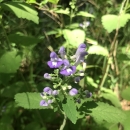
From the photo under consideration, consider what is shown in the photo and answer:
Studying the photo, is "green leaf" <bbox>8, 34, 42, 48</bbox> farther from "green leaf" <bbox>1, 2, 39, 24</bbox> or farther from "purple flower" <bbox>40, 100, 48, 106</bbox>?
"purple flower" <bbox>40, 100, 48, 106</bbox>

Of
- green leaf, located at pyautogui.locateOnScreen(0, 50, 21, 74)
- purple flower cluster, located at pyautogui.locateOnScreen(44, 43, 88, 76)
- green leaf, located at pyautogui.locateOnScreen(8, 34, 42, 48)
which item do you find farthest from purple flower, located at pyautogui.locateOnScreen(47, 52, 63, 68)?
green leaf, located at pyautogui.locateOnScreen(8, 34, 42, 48)

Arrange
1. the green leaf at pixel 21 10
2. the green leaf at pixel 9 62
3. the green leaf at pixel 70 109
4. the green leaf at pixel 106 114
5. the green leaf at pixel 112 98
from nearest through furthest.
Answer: the green leaf at pixel 70 109 → the green leaf at pixel 106 114 → the green leaf at pixel 21 10 → the green leaf at pixel 9 62 → the green leaf at pixel 112 98

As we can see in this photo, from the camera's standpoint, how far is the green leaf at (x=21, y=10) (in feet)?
3.86

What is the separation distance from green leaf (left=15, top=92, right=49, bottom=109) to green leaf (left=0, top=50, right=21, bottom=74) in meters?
0.20

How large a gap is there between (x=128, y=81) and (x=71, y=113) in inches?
45.1

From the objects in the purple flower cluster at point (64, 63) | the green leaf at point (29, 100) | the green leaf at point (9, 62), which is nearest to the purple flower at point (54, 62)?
the purple flower cluster at point (64, 63)

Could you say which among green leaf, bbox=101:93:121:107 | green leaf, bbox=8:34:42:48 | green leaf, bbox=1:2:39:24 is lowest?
green leaf, bbox=101:93:121:107

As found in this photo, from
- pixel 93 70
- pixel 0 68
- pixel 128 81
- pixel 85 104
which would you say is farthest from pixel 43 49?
pixel 85 104

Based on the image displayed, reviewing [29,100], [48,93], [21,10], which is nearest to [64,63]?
[48,93]

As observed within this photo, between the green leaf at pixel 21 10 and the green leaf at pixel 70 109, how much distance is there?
42cm

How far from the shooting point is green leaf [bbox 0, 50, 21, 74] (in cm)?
129

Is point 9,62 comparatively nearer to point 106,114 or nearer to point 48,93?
point 48,93

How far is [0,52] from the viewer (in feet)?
4.43

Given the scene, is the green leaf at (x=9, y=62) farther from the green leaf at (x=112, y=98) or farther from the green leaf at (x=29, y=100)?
the green leaf at (x=112, y=98)
